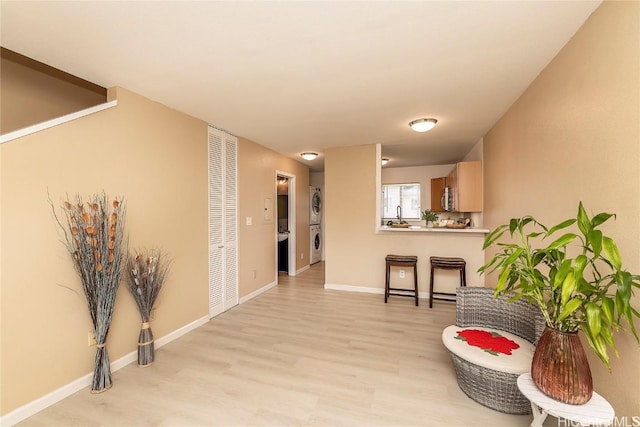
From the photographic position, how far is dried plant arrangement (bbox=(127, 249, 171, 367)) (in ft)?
7.98

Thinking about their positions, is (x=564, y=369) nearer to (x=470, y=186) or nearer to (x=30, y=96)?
(x=470, y=186)

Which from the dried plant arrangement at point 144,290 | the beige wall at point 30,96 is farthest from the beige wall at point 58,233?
the beige wall at point 30,96

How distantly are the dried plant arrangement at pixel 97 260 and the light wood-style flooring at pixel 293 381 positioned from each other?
0.88ft

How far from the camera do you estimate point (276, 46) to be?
187 cm

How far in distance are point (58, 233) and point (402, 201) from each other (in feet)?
21.5

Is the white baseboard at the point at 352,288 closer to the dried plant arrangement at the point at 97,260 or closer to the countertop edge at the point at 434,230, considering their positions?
the countertop edge at the point at 434,230

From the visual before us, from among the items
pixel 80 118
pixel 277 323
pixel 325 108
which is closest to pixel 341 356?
pixel 277 323

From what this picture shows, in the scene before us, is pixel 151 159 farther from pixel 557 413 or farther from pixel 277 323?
pixel 557 413

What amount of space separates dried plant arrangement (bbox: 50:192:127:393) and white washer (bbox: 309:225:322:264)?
4.84 m

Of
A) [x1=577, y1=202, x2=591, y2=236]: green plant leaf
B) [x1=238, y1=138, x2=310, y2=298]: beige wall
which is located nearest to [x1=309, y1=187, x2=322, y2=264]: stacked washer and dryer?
[x1=238, y1=138, x2=310, y2=298]: beige wall

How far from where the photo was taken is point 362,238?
4.65 m

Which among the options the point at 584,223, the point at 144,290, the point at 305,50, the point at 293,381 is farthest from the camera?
the point at 144,290

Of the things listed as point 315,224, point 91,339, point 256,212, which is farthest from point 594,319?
point 315,224

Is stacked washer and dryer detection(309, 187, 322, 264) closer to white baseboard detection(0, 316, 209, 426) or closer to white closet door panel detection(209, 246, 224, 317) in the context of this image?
white closet door panel detection(209, 246, 224, 317)
